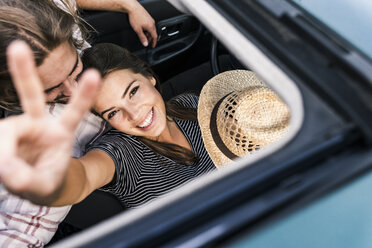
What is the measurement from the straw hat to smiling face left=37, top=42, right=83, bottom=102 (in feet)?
1.51

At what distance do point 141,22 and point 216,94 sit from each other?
605mm

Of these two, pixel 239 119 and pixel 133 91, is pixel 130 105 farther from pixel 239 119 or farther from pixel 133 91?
pixel 239 119

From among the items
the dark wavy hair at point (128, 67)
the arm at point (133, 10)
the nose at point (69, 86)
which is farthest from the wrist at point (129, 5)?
the nose at point (69, 86)

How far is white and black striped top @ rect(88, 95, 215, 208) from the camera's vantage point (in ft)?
4.25

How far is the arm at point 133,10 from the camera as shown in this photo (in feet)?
5.30

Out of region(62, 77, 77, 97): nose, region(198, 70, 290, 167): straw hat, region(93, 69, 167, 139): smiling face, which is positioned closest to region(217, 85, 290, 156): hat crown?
region(198, 70, 290, 167): straw hat

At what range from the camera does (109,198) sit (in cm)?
133

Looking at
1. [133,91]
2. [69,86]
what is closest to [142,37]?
[133,91]

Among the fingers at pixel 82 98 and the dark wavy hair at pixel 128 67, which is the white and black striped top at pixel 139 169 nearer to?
the dark wavy hair at pixel 128 67

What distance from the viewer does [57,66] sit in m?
1.15

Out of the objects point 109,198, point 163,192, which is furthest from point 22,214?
point 163,192

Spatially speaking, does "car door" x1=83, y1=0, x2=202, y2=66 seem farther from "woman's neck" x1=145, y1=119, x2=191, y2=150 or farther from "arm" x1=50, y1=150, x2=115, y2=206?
"arm" x1=50, y1=150, x2=115, y2=206

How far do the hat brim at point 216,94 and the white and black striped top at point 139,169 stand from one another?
26 cm

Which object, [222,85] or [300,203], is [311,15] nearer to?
[300,203]
